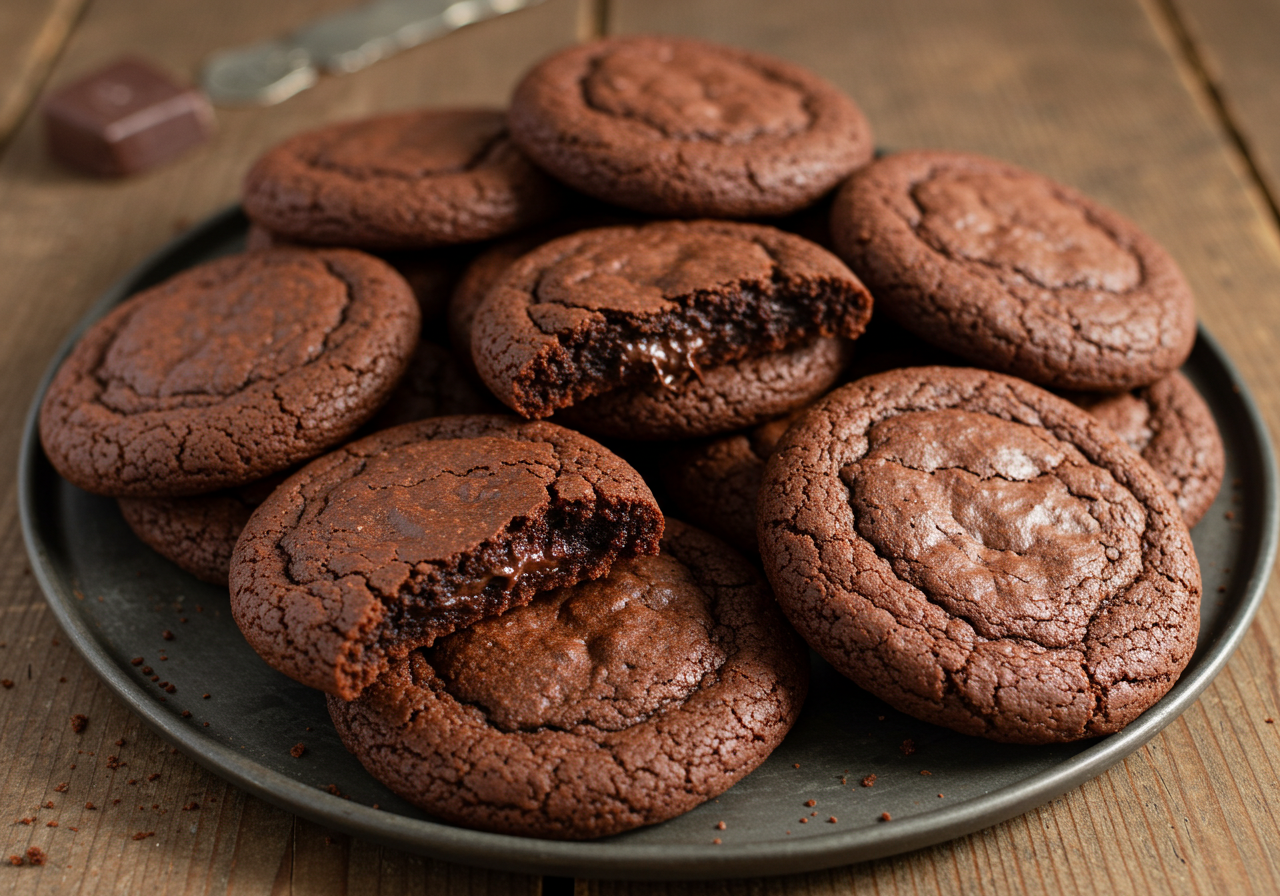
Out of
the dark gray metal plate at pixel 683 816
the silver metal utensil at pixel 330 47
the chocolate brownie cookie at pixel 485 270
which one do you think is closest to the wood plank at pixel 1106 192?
the dark gray metal plate at pixel 683 816

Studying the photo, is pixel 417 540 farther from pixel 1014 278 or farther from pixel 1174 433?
pixel 1174 433

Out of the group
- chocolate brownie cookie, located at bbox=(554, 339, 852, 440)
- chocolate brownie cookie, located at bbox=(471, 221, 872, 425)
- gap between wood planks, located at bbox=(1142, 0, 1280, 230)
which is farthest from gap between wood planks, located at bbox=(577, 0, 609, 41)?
chocolate brownie cookie, located at bbox=(554, 339, 852, 440)

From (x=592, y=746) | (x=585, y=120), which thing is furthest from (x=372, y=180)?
(x=592, y=746)

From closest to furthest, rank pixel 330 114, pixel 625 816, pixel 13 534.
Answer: pixel 625 816, pixel 13 534, pixel 330 114

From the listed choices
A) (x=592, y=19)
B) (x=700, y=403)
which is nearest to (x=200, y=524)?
(x=700, y=403)

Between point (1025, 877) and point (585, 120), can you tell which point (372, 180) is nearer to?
point (585, 120)

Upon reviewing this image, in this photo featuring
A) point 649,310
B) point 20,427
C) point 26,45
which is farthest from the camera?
point 26,45

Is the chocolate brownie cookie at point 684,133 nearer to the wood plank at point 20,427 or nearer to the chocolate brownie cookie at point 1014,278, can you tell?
the chocolate brownie cookie at point 1014,278
